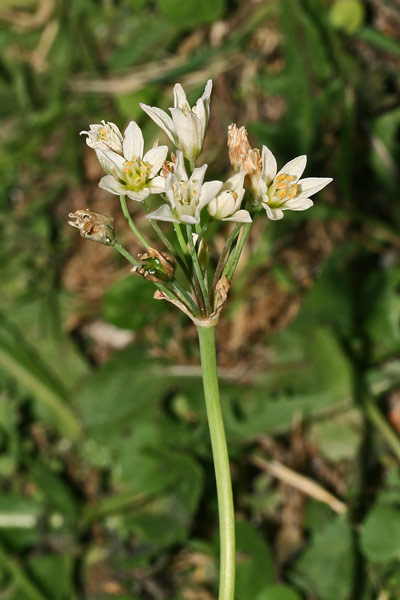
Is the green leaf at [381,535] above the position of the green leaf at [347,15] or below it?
below

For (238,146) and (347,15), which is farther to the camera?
(347,15)

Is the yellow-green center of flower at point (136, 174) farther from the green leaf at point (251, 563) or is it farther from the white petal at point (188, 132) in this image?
Answer: the green leaf at point (251, 563)

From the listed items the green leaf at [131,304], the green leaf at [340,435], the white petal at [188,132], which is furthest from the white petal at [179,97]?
the green leaf at [340,435]

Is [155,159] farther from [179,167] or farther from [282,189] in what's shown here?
[282,189]

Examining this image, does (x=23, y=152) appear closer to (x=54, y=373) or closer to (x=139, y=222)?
(x=139, y=222)

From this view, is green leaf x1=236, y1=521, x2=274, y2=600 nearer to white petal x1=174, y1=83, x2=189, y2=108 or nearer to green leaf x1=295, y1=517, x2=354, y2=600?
green leaf x1=295, y1=517, x2=354, y2=600

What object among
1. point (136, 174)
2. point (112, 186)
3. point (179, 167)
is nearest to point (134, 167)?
point (136, 174)

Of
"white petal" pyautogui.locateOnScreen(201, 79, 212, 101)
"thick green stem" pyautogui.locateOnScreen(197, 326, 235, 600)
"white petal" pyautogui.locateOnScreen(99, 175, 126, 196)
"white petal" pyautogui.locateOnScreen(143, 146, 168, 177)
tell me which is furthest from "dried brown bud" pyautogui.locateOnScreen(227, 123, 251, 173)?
"thick green stem" pyautogui.locateOnScreen(197, 326, 235, 600)

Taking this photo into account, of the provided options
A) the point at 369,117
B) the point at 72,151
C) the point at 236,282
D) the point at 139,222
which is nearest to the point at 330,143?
the point at 369,117
